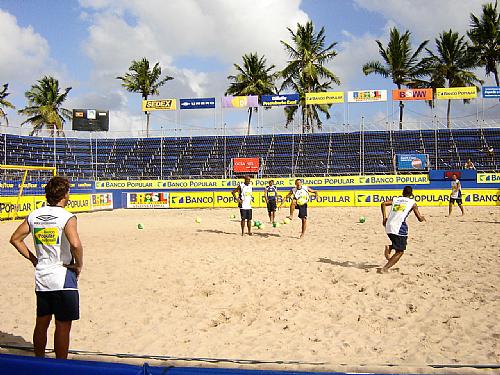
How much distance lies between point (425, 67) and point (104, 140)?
30322 mm

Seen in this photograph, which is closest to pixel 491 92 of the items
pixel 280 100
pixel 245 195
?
pixel 280 100

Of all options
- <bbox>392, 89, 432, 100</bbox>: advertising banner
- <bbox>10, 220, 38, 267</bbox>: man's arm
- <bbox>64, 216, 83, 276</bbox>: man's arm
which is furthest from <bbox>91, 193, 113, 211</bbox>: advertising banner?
<bbox>392, 89, 432, 100</bbox>: advertising banner

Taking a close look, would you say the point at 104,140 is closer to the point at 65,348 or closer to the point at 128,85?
the point at 128,85

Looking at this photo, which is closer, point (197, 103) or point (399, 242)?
point (399, 242)

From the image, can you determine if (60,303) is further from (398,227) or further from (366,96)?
(366,96)

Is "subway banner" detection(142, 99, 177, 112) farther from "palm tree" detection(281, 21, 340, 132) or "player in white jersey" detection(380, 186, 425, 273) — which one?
"player in white jersey" detection(380, 186, 425, 273)

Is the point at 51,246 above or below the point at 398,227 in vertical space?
above

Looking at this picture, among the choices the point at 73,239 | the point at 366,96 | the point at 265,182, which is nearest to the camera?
the point at 73,239

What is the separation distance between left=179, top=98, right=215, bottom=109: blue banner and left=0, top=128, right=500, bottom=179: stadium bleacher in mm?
3554

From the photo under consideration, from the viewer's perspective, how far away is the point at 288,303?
5934mm

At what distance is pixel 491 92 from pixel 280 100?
17.8 meters

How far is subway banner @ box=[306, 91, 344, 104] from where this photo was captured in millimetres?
36500

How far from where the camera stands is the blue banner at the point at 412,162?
30.0 meters

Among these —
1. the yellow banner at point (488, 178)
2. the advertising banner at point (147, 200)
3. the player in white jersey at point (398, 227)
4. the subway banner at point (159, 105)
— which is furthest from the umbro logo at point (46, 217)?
the subway banner at point (159, 105)
